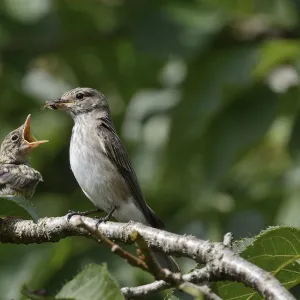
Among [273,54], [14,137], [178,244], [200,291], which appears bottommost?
[200,291]

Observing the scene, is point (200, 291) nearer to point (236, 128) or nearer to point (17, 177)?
point (17, 177)

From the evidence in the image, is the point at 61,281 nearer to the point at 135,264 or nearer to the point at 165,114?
the point at 165,114

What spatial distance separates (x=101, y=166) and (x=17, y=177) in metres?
0.76

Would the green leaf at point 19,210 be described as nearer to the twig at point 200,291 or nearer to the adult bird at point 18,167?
the twig at point 200,291

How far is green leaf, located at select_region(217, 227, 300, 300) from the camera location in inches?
118

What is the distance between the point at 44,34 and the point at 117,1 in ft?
3.65

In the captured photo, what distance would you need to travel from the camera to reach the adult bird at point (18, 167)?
18.6ft

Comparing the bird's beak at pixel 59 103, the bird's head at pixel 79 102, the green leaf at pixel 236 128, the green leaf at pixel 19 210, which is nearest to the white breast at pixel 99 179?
the bird's beak at pixel 59 103

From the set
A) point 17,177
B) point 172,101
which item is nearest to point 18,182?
point 17,177

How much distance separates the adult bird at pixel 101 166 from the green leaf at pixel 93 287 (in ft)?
9.97

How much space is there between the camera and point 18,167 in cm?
613

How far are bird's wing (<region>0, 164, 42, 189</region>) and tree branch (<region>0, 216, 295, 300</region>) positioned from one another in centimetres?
172

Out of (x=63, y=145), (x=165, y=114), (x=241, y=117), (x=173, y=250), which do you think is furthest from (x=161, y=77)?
(x=173, y=250)

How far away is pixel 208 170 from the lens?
7207 millimetres
